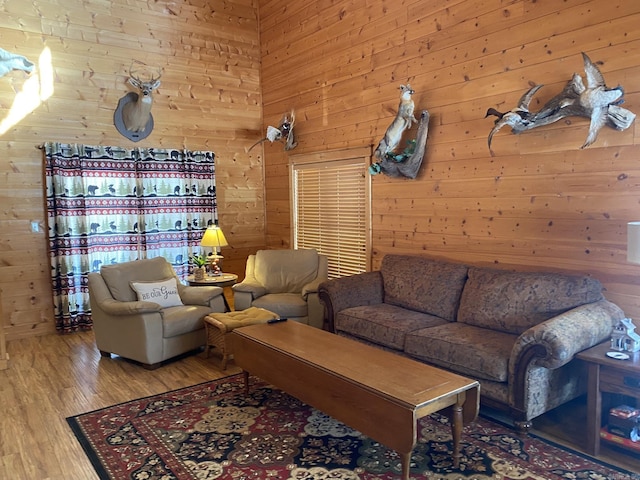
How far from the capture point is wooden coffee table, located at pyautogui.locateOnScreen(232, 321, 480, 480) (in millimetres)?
2488

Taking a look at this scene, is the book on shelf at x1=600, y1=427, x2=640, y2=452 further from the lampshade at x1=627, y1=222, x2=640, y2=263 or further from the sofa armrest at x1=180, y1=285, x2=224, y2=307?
the sofa armrest at x1=180, y1=285, x2=224, y2=307

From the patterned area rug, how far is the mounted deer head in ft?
11.8

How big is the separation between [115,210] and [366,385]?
434 centimetres

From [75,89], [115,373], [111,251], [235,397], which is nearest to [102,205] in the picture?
[111,251]

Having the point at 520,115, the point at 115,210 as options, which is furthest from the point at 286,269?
the point at 520,115

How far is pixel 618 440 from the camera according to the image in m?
2.87

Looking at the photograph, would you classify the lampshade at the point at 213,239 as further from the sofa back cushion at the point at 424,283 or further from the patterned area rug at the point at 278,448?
the patterned area rug at the point at 278,448

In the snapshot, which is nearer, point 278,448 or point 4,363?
point 278,448

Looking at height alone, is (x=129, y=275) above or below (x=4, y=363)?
above

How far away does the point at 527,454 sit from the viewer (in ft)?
9.50

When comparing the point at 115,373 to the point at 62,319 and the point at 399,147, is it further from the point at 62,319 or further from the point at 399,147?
the point at 399,147

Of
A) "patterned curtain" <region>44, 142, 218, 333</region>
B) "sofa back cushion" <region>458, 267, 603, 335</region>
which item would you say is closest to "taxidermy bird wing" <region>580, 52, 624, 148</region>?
"sofa back cushion" <region>458, 267, 603, 335</region>

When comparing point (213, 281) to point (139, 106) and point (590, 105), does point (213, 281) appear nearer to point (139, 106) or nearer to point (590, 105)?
point (139, 106)

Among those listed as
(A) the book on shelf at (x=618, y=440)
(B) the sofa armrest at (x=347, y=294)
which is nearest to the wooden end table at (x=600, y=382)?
(A) the book on shelf at (x=618, y=440)
